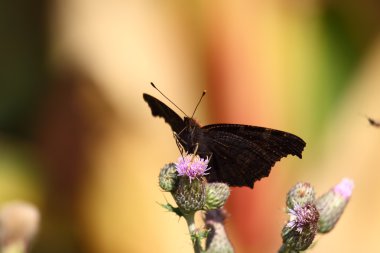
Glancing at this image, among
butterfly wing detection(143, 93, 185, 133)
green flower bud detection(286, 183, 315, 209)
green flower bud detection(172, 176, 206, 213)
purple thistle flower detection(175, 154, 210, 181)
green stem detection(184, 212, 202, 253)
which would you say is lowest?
green stem detection(184, 212, 202, 253)

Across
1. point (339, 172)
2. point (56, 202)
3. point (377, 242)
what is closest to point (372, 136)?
point (339, 172)

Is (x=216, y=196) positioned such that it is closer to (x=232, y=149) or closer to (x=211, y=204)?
(x=211, y=204)

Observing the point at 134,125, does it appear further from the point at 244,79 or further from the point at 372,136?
the point at 372,136

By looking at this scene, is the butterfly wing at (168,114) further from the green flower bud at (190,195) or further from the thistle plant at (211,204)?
the green flower bud at (190,195)

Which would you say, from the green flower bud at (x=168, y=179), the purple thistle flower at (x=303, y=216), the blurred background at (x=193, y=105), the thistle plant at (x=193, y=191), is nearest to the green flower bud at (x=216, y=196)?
the thistle plant at (x=193, y=191)

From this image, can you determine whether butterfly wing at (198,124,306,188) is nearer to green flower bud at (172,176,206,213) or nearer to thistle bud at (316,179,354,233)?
green flower bud at (172,176,206,213)

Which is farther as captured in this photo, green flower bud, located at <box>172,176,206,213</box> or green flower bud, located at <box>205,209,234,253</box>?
green flower bud, located at <box>205,209,234,253</box>

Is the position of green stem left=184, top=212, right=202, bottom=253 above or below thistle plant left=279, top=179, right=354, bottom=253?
below

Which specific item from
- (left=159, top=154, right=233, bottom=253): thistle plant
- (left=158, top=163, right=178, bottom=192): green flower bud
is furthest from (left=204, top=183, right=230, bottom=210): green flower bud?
(left=158, top=163, right=178, bottom=192): green flower bud

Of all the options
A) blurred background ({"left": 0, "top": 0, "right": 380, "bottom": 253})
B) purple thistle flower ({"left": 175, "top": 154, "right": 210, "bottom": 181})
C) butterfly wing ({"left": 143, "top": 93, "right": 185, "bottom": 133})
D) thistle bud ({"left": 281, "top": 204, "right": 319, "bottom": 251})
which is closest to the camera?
thistle bud ({"left": 281, "top": 204, "right": 319, "bottom": 251})
